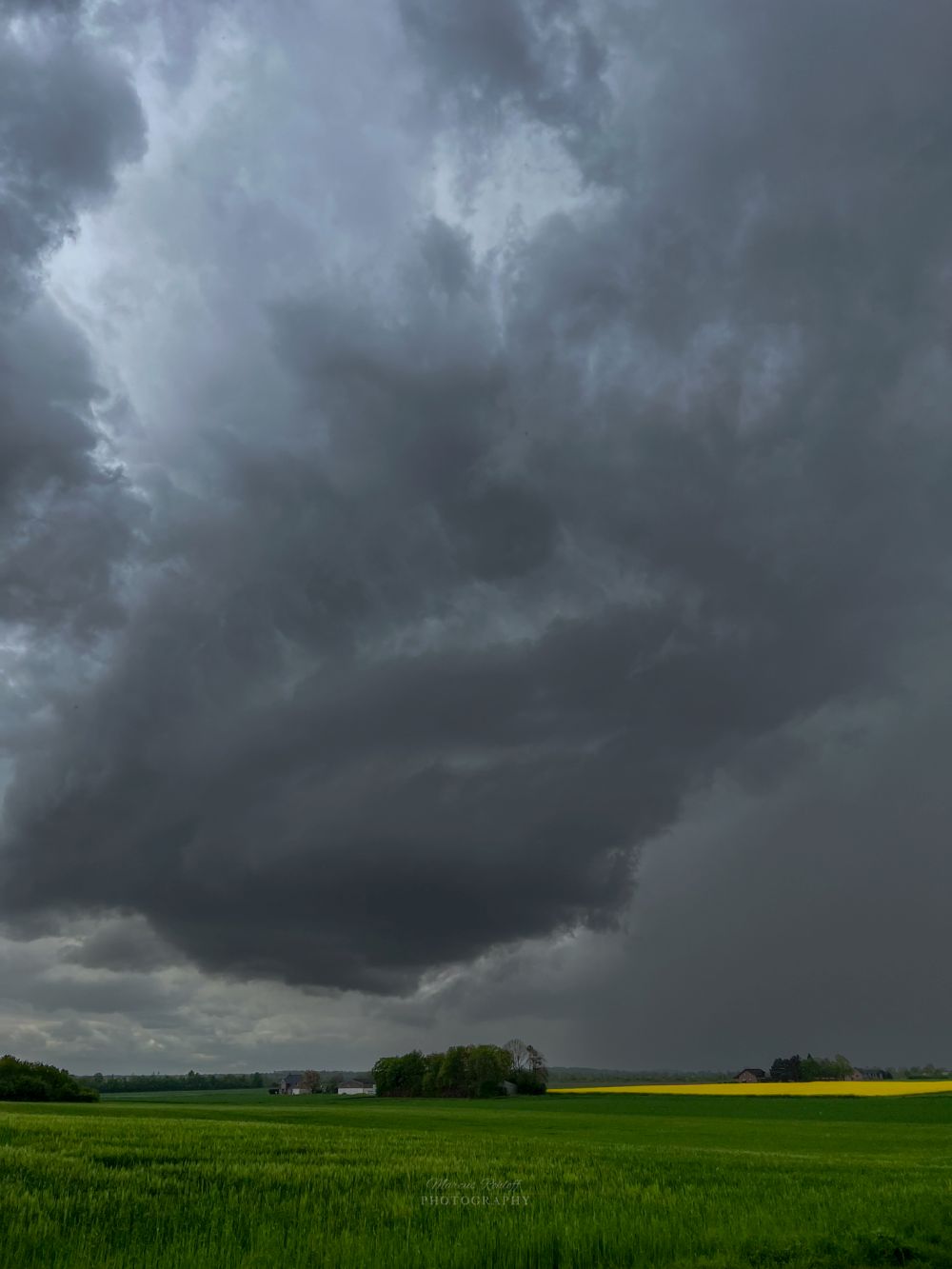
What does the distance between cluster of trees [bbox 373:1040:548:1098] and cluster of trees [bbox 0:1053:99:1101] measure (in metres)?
67.6

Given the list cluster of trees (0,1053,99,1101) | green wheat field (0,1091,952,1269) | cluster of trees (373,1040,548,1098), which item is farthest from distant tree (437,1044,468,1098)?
green wheat field (0,1091,952,1269)

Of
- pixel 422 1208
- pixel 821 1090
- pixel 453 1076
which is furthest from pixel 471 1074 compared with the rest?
pixel 422 1208

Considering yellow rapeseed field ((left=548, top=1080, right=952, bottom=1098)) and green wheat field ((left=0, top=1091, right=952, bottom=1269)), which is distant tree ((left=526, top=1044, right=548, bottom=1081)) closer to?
yellow rapeseed field ((left=548, top=1080, right=952, bottom=1098))

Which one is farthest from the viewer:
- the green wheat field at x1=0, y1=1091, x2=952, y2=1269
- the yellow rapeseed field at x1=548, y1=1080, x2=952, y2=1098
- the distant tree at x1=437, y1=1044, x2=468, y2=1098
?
the distant tree at x1=437, y1=1044, x2=468, y2=1098

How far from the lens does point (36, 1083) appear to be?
336ft

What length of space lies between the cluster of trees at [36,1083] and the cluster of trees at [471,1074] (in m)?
67.6

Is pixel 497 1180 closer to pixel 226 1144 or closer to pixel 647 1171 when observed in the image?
pixel 647 1171

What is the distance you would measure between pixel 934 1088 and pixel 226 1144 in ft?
476

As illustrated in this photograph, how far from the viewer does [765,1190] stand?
60.2ft

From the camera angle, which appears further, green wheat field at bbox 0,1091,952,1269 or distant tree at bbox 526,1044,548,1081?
distant tree at bbox 526,1044,548,1081

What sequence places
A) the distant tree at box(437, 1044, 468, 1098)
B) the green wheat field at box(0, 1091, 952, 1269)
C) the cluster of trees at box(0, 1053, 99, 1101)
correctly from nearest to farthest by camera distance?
the green wheat field at box(0, 1091, 952, 1269) < the cluster of trees at box(0, 1053, 99, 1101) < the distant tree at box(437, 1044, 468, 1098)

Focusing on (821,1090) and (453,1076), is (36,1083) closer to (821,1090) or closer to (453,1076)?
(453,1076)

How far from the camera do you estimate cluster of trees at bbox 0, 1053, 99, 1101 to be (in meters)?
101

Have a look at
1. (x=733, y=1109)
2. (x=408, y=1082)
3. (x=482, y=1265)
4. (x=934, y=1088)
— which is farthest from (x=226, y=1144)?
(x=408, y=1082)
